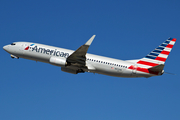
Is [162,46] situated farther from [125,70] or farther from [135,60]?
[125,70]

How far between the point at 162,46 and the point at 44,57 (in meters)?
26.6

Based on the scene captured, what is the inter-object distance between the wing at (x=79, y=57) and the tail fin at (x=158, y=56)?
484 inches

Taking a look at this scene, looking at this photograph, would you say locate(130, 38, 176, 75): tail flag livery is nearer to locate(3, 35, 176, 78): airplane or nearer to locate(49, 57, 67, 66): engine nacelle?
locate(3, 35, 176, 78): airplane

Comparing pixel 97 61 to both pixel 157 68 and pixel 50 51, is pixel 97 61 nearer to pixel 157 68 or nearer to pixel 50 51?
pixel 50 51

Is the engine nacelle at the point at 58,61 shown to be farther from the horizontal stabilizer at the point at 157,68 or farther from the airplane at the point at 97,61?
the horizontal stabilizer at the point at 157,68

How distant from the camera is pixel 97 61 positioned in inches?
2030

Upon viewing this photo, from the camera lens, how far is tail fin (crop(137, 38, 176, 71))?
52.6 metres

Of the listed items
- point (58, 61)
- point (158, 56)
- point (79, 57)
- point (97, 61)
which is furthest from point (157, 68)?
point (58, 61)

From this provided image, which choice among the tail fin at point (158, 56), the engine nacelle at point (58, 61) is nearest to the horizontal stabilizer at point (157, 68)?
the tail fin at point (158, 56)

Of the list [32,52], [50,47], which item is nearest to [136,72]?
[50,47]

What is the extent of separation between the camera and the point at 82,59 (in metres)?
50.4

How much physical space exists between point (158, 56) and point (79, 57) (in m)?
17.7

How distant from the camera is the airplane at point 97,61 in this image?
5069cm

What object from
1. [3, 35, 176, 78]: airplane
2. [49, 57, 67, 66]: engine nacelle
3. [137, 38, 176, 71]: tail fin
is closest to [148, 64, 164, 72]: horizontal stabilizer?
[3, 35, 176, 78]: airplane
